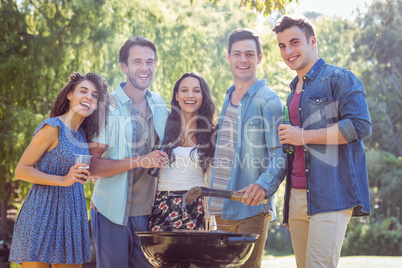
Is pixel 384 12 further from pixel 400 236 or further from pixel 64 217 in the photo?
pixel 64 217

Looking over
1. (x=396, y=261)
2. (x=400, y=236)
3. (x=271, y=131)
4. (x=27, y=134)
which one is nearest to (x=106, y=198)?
(x=271, y=131)

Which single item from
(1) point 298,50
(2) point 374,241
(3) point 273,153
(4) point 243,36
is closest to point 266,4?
(4) point 243,36

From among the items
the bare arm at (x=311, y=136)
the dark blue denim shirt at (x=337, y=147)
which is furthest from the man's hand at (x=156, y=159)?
the dark blue denim shirt at (x=337, y=147)

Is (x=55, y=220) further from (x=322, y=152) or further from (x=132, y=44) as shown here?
(x=322, y=152)

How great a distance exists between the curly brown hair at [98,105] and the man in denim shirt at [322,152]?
1.41 meters

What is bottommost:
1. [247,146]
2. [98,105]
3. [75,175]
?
[75,175]

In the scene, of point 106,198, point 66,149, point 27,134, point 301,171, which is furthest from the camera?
point 27,134

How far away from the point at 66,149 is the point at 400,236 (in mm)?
16335

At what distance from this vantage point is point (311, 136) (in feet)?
9.63

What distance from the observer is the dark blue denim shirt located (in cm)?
285

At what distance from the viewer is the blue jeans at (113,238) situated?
12.2ft

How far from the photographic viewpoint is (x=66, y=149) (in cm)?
331

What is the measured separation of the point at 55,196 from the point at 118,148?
2.39ft

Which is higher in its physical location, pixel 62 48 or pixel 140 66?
pixel 62 48
